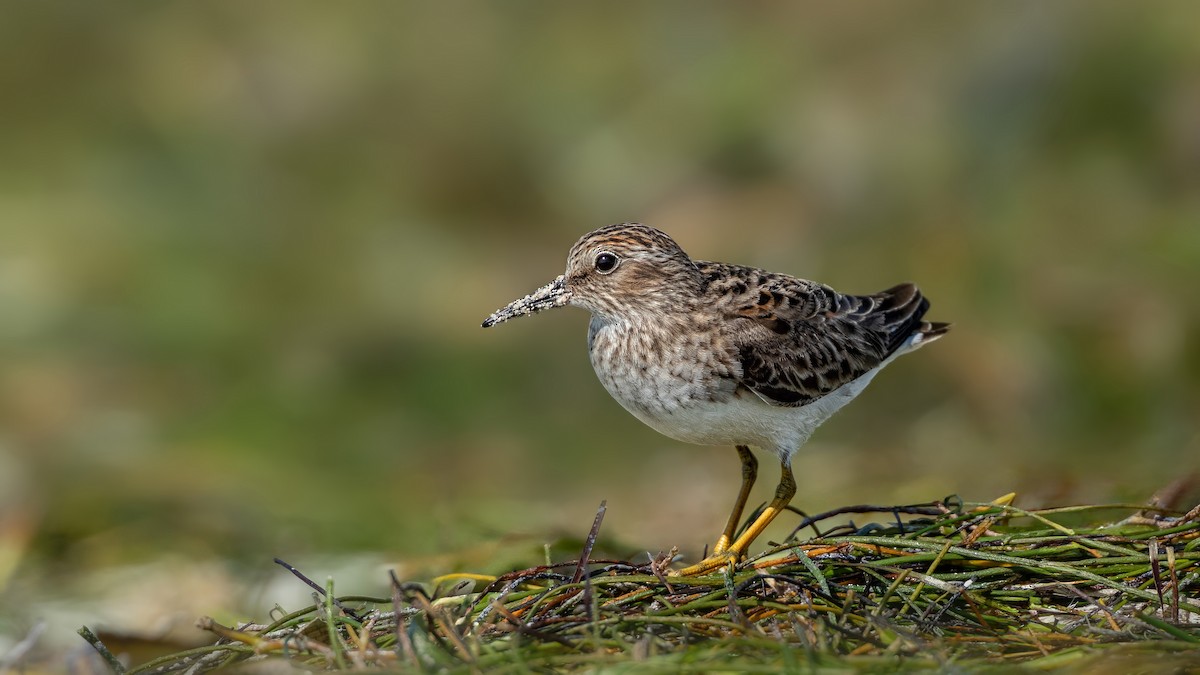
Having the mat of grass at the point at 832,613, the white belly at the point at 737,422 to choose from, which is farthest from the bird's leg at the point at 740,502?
the mat of grass at the point at 832,613

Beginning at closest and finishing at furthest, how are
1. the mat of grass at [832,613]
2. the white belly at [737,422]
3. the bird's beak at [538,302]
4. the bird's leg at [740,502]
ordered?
the mat of grass at [832,613] < the white belly at [737,422] < the bird's leg at [740,502] < the bird's beak at [538,302]

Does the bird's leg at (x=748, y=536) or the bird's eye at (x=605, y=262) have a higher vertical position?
the bird's eye at (x=605, y=262)

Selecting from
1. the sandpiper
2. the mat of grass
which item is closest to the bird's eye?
the sandpiper

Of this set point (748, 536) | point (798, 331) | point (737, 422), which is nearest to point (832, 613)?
point (748, 536)

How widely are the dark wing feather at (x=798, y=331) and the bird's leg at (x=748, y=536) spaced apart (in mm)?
377

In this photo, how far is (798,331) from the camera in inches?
250

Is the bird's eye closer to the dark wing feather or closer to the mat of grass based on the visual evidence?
the dark wing feather

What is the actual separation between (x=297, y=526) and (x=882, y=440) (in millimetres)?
4374

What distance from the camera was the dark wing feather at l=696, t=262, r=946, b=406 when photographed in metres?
6.04

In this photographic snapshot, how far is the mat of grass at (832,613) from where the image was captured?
4.21 metres

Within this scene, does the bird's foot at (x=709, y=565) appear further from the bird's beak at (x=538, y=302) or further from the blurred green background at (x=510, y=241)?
the blurred green background at (x=510, y=241)

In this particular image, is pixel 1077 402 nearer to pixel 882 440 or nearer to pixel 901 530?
pixel 882 440

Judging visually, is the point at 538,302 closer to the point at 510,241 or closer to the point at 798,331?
the point at 798,331

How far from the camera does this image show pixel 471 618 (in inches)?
185
